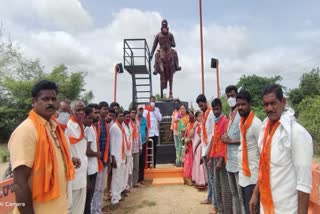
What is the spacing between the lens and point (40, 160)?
214cm

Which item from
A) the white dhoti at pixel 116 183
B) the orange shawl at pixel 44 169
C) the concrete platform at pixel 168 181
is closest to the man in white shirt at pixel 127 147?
the white dhoti at pixel 116 183

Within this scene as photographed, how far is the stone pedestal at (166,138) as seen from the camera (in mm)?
10312

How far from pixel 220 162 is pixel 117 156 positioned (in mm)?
Result: 2288

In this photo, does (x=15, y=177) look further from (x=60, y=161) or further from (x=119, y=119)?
(x=119, y=119)

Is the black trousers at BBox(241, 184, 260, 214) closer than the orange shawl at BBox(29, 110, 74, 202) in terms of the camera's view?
No

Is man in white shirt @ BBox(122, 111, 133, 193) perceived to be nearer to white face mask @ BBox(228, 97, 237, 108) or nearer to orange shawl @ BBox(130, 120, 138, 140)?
orange shawl @ BBox(130, 120, 138, 140)

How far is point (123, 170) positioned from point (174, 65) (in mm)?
6169

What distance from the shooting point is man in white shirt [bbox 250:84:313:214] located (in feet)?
7.02

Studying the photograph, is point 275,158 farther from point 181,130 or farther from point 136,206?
point 181,130

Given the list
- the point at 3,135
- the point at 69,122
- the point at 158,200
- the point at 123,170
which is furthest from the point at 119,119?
the point at 3,135

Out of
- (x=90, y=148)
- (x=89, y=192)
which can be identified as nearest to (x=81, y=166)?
(x=90, y=148)

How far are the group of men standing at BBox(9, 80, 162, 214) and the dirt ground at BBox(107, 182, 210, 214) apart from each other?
272 millimetres

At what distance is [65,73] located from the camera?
31.2 meters

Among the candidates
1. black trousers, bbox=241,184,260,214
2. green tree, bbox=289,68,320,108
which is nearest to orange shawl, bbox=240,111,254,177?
black trousers, bbox=241,184,260,214
